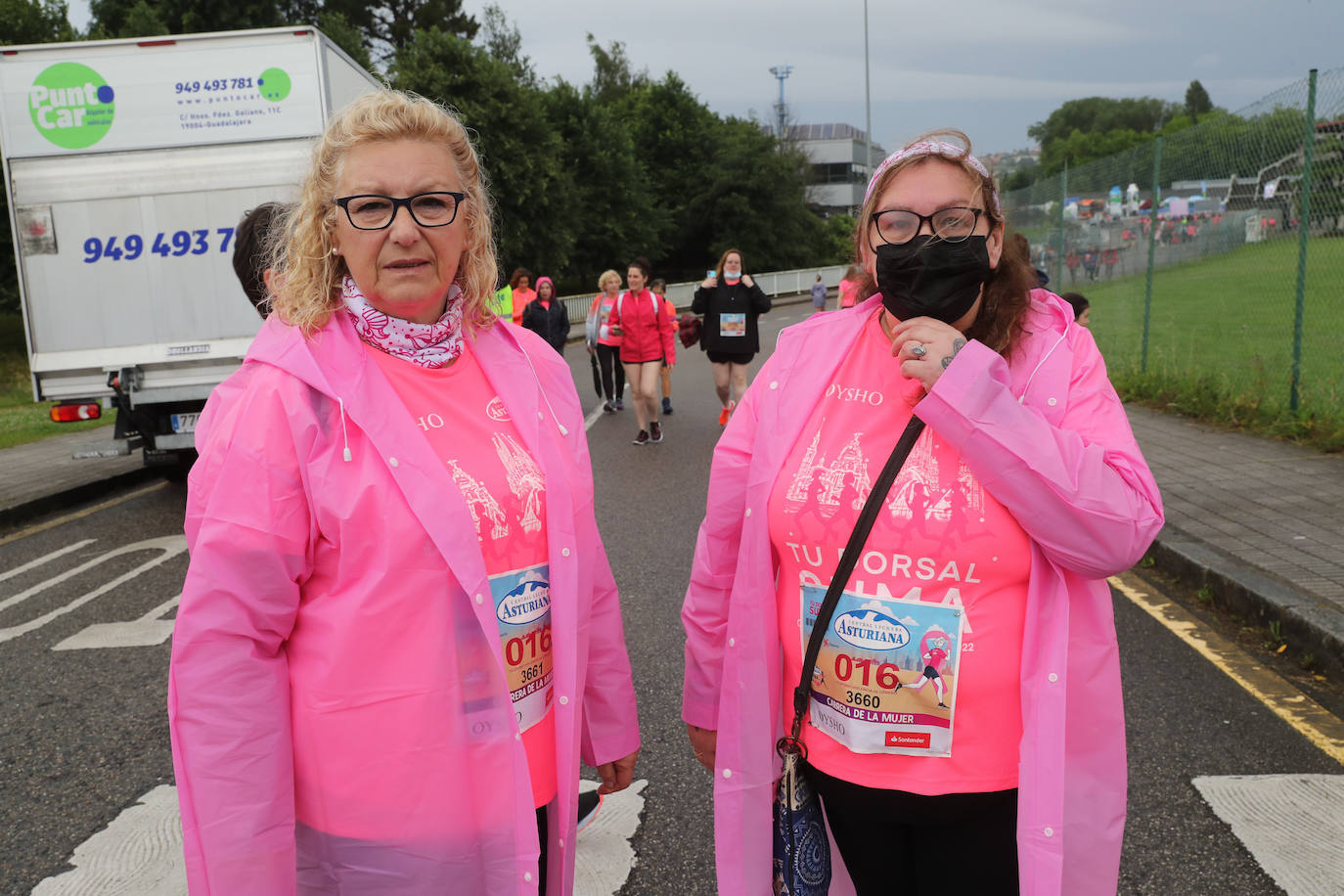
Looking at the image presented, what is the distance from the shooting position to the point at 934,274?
171 centimetres

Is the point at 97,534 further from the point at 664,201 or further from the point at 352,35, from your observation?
the point at 664,201

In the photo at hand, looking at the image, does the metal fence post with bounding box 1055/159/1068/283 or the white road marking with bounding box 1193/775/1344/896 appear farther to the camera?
the metal fence post with bounding box 1055/159/1068/283

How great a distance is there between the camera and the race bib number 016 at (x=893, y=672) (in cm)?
172

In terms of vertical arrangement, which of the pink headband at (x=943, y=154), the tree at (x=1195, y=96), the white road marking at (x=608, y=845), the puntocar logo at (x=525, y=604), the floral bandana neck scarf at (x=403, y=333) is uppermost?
the tree at (x=1195, y=96)

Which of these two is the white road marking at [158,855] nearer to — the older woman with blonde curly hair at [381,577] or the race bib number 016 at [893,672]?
the older woman with blonde curly hair at [381,577]

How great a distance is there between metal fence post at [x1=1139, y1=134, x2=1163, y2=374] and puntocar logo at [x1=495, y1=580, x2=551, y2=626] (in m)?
11.5

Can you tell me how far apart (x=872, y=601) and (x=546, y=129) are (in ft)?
110

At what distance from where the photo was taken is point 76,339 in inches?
327

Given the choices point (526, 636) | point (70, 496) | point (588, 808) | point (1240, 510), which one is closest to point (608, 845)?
point (588, 808)

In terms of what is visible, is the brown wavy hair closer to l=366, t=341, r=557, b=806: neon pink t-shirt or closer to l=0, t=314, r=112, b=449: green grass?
l=366, t=341, r=557, b=806: neon pink t-shirt

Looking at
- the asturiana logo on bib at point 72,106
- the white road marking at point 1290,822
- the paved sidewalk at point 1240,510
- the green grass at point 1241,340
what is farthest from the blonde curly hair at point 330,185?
the green grass at point 1241,340

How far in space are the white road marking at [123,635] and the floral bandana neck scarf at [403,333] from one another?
13.2 ft

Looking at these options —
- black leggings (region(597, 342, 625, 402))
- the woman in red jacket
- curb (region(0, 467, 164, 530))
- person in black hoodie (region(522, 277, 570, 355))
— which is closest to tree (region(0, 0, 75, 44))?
person in black hoodie (region(522, 277, 570, 355))

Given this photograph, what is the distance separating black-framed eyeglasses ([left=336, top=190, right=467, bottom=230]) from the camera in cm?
183
